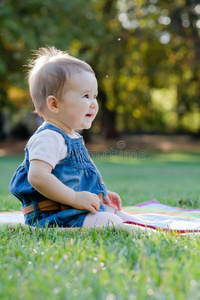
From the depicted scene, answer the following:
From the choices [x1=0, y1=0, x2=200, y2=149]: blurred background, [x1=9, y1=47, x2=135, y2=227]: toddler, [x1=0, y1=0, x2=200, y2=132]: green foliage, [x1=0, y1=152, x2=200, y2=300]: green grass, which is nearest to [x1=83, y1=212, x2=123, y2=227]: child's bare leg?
[x1=9, y1=47, x2=135, y2=227]: toddler

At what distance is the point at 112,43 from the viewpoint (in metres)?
16.7

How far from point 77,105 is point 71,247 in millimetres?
945

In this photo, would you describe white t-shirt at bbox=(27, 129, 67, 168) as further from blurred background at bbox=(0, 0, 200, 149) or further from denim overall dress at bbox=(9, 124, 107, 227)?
blurred background at bbox=(0, 0, 200, 149)

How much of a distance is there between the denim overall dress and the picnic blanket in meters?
0.16

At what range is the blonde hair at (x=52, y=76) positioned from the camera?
2370 millimetres

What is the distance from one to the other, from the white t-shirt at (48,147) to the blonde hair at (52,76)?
0.76 feet

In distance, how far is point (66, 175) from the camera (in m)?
2.36

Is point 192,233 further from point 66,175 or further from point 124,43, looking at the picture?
point 124,43

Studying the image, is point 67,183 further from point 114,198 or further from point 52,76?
point 52,76

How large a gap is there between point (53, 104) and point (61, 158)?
34 centimetres

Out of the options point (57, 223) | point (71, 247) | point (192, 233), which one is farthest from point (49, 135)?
point (192, 233)

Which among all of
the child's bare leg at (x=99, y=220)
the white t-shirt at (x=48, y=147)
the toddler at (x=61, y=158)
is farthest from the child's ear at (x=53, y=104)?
the child's bare leg at (x=99, y=220)

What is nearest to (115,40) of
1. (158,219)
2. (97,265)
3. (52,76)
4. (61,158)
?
(158,219)

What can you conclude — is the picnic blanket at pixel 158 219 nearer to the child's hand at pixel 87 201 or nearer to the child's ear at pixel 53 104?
the child's hand at pixel 87 201
